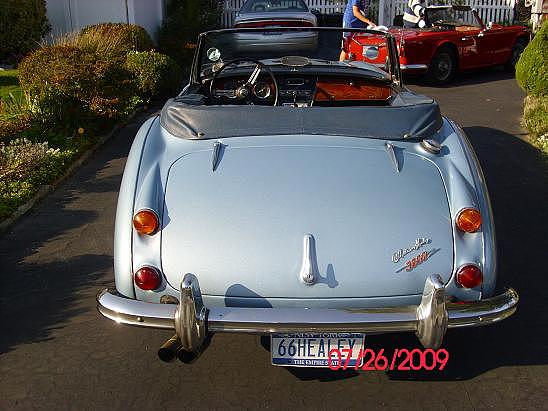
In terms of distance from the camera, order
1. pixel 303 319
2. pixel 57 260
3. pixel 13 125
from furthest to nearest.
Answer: pixel 13 125 → pixel 57 260 → pixel 303 319

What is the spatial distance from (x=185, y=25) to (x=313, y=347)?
14.2 meters

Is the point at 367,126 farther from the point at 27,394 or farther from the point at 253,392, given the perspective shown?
the point at 27,394

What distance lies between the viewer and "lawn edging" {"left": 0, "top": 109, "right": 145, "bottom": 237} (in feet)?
18.4

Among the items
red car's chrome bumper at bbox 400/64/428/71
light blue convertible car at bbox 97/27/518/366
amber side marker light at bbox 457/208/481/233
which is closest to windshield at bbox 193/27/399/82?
light blue convertible car at bbox 97/27/518/366

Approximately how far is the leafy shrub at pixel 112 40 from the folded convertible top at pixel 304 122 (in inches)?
254

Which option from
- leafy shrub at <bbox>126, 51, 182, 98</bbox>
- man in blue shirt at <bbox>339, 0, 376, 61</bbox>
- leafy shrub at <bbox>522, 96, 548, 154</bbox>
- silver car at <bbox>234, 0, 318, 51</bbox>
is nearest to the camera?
leafy shrub at <bbox>522, 96, 548, 154</bbox>

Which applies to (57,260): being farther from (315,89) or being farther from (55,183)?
(315,89)

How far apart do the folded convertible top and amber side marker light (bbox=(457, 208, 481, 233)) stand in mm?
596

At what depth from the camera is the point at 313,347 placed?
3021mm

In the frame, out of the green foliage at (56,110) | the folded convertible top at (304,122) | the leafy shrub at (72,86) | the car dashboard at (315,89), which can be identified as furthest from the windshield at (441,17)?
the folded convertible top at (304,122)

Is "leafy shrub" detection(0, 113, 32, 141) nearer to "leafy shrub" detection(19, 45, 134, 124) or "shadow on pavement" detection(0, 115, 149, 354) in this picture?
"leafy shrub" detection(19, 45, 134, 124)

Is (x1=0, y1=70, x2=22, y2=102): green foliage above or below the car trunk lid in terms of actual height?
below

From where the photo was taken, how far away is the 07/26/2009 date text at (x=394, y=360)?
305 centimetres

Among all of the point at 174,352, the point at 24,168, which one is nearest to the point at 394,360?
the point at 174,352
